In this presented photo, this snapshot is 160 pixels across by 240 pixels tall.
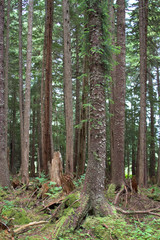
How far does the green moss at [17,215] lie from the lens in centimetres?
505

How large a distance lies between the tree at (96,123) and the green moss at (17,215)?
1.40 meters

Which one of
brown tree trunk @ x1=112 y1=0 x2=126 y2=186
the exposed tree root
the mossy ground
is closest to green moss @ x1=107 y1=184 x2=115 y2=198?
brown tree trunk @ x1=112 y1=0 x2=126 y2=186

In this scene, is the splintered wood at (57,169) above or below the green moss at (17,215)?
above

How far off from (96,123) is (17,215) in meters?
2.93

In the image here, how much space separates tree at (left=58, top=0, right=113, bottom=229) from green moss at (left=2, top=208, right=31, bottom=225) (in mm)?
1396

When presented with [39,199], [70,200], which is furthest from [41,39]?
[70,200]

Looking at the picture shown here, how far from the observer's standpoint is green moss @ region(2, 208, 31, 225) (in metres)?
5.05

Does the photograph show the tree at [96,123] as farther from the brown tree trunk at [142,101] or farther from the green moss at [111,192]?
the brown tree trunk at [142,101]

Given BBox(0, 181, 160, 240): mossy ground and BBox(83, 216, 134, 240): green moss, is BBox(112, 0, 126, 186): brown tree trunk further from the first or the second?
BBox(83, 216, 134, 240): green moss

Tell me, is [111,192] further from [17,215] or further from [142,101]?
[142,101]

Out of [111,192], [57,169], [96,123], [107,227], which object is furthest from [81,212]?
[57,169]

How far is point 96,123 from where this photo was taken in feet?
17.2

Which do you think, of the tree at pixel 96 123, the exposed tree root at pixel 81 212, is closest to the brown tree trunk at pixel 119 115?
the tree at pixel 96 123

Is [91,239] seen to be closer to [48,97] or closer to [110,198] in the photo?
[110,198]
